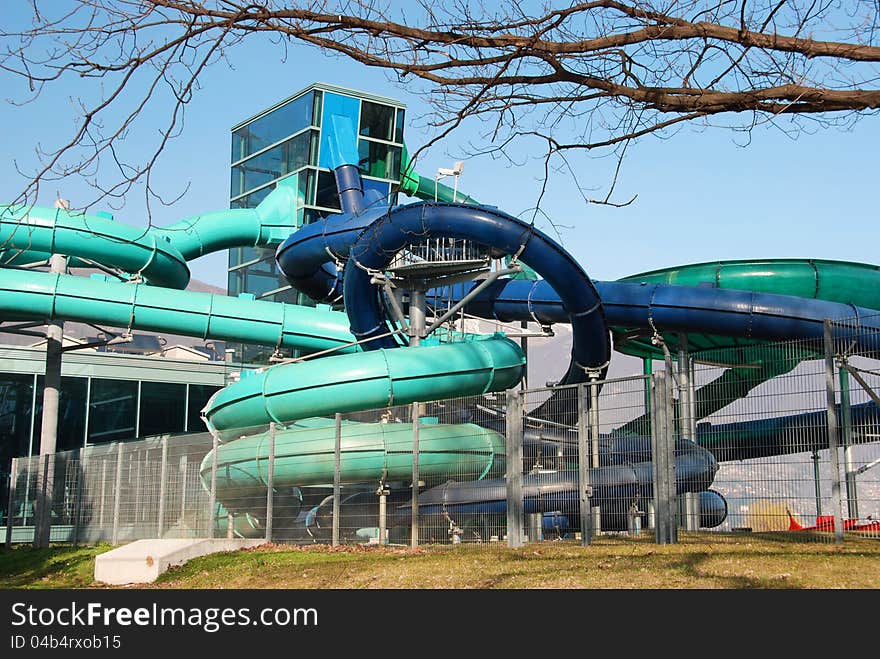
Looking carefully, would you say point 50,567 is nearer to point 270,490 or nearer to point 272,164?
point 270,490

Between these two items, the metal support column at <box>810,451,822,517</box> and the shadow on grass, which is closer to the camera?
the metal support column at <box>810,451,822,517</box>

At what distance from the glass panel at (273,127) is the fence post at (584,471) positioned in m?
18.3

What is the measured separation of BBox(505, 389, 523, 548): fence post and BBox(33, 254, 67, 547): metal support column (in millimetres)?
11913

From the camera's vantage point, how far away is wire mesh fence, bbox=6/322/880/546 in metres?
10.3

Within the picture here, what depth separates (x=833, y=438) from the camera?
10172mm

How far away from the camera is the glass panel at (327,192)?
27797mm

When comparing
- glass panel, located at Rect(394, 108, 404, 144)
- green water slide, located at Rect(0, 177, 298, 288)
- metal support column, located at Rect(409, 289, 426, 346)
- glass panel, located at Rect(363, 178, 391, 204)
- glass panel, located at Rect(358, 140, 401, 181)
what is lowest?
metal support column, located at Rect(409, 289, 426, 346)

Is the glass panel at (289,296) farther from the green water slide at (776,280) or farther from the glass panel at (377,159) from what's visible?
the green water slide at (776,280)

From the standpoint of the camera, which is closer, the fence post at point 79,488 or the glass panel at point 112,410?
the fence post at point 79,488

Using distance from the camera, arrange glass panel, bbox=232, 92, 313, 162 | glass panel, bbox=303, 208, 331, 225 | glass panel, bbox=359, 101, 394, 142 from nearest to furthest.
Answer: glass panel, bbox=303, 208, 331, 225
glass panel, bbox=232, 92, 313, 162
glass panel, bbox=359, 101, 394, 142

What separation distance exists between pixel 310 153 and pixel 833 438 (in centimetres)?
1992

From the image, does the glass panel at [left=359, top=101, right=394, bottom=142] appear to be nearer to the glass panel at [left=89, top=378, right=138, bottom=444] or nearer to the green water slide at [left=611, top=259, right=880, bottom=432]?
the green water slide at [left=611, top=259, right=880, bottom=432]

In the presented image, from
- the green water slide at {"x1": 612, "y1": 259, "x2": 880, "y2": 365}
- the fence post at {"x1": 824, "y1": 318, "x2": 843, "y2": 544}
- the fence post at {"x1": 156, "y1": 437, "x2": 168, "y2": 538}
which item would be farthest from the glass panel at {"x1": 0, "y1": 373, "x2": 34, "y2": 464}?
the fence post at {"x1": 824, "y1": 318, "x2": 843, "y2": 544}

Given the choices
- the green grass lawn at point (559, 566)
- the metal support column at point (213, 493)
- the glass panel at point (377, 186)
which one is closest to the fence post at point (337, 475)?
the green grass lawn at point (559, 566)
